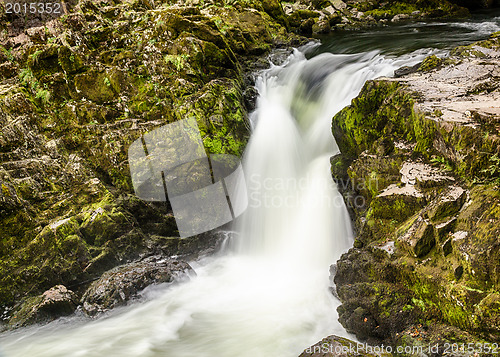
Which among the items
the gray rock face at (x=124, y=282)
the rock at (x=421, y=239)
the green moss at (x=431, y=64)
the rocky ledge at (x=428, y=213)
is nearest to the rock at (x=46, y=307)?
the gray rock face at (x=124, y=282)

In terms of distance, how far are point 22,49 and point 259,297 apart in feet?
28.6

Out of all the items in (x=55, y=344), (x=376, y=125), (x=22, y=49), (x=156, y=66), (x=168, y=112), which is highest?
(x=22, y=49)

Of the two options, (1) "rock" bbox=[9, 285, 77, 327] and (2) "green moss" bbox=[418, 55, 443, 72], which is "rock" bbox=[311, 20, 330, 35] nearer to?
(2) "green moss" bbox=[418, 55, 443, 72]

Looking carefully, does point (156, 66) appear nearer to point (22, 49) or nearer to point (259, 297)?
point (22, 49)

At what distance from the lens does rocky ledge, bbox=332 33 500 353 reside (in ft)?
10.6

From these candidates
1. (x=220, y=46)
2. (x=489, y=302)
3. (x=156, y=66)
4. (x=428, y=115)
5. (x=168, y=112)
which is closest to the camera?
(x=489, y=302)

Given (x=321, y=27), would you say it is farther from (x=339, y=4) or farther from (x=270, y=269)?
(x=270, y=269)

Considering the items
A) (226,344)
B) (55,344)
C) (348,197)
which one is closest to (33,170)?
(55,344)

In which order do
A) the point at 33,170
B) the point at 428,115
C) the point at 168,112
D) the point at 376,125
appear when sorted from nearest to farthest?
the point at 428,115 → the point at 376,125 → the point at 33,170 → the point at 168,112

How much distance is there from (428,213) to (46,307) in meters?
6.45

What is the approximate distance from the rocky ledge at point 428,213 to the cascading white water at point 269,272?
97cm

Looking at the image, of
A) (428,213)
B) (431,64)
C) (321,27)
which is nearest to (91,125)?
(428,213)

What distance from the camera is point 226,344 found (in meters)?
4.79

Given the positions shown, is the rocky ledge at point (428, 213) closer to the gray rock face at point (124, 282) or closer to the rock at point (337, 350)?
the rock at point (337, 350)
